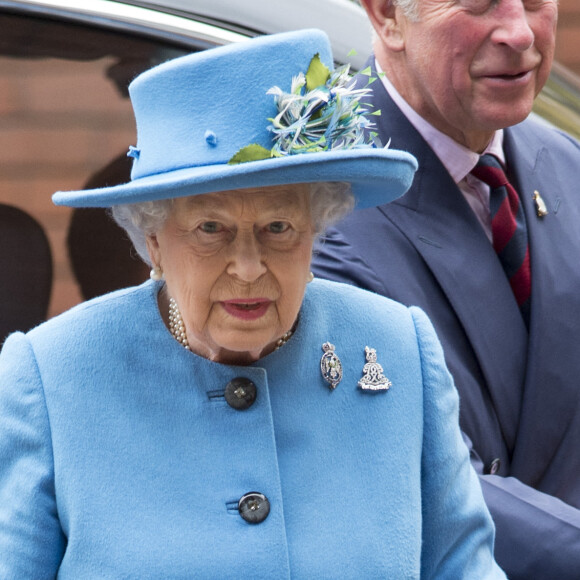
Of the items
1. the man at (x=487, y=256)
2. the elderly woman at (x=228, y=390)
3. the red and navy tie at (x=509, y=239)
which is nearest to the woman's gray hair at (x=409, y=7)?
Result: the man at (x=487, y=256)

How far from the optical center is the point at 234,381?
7.55 ft

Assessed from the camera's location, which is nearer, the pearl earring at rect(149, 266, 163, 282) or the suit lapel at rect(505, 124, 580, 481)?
the pearl earring at rect(149, 266, 163, 282)

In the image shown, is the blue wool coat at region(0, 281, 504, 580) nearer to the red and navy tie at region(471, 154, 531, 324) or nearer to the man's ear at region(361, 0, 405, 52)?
the red and navy tie at region(471, 154, 531, 324)

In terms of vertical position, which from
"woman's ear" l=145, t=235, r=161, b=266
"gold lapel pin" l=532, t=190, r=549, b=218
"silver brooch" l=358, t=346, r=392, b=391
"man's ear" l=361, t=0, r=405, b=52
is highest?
"man's ear" l=361, t=0, r=405, b=52

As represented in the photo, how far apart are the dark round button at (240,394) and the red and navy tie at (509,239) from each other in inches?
35.5

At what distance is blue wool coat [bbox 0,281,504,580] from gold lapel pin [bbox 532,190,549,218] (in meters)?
0.73

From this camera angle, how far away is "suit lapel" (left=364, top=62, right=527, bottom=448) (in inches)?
111

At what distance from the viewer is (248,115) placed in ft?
7.13

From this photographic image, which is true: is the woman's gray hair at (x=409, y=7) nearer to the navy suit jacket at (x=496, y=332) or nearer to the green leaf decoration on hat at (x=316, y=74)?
the navy suit jacket at (x=496, y=332)

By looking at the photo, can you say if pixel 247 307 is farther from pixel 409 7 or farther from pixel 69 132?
pixel 409 7

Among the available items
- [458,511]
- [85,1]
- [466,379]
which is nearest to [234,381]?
[458,511]

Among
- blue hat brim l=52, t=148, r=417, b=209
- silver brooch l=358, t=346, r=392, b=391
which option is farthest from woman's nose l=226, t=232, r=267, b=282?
silver brooch l=358, t=346, r=392, b=391

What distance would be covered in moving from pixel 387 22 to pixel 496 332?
31.4 inches

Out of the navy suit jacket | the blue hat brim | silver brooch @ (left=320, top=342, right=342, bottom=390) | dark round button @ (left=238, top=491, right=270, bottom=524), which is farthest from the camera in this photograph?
the navy suit jacket
